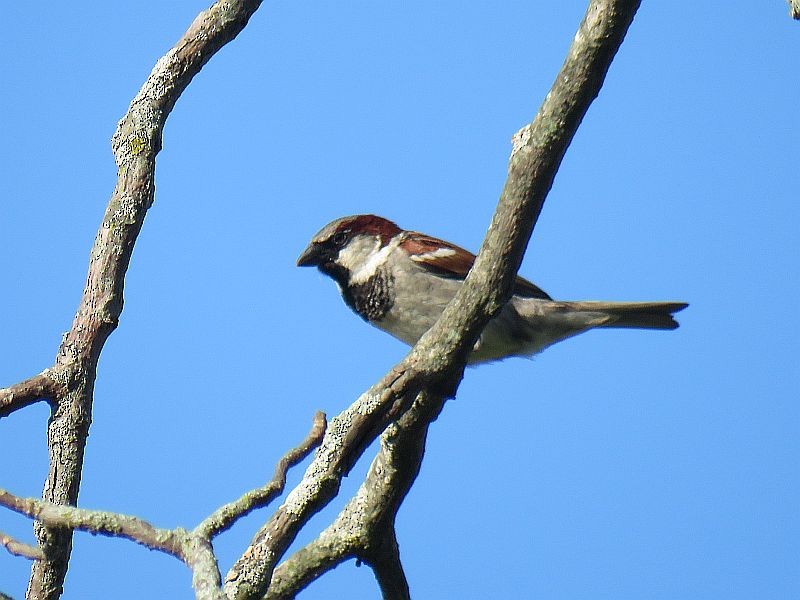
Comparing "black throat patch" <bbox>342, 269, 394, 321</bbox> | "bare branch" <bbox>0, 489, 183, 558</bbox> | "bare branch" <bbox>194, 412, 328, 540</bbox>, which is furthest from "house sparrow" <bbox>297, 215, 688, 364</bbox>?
"bare branch" <bbox>0, 489, 183, 558</bbox>

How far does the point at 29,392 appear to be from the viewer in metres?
3.25

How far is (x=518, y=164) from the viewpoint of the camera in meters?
2.77

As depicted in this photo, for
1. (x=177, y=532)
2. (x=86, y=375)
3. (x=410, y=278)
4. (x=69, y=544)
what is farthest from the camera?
(x=410, y=278)

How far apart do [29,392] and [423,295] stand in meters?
2.01

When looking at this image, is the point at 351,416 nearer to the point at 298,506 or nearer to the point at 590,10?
the point at 298,506

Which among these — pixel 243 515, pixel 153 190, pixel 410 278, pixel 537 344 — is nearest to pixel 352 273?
pixel 410 278

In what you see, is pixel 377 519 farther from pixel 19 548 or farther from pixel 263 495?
pixel 19 548

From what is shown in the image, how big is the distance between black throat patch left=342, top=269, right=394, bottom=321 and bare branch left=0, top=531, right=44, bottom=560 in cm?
217

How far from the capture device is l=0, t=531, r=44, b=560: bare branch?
9.56ft

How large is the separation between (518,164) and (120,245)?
135 cm

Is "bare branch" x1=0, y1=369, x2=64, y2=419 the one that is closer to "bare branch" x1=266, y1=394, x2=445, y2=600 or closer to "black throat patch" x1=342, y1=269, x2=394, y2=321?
"bare branch" x1=266, y1=394, x2=445, y2=600

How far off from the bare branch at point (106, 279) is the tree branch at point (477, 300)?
31.0 inches

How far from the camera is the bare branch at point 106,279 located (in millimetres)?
3152

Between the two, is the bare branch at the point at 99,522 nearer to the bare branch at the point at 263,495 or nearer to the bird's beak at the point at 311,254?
the bare branch at the point at 263,495
